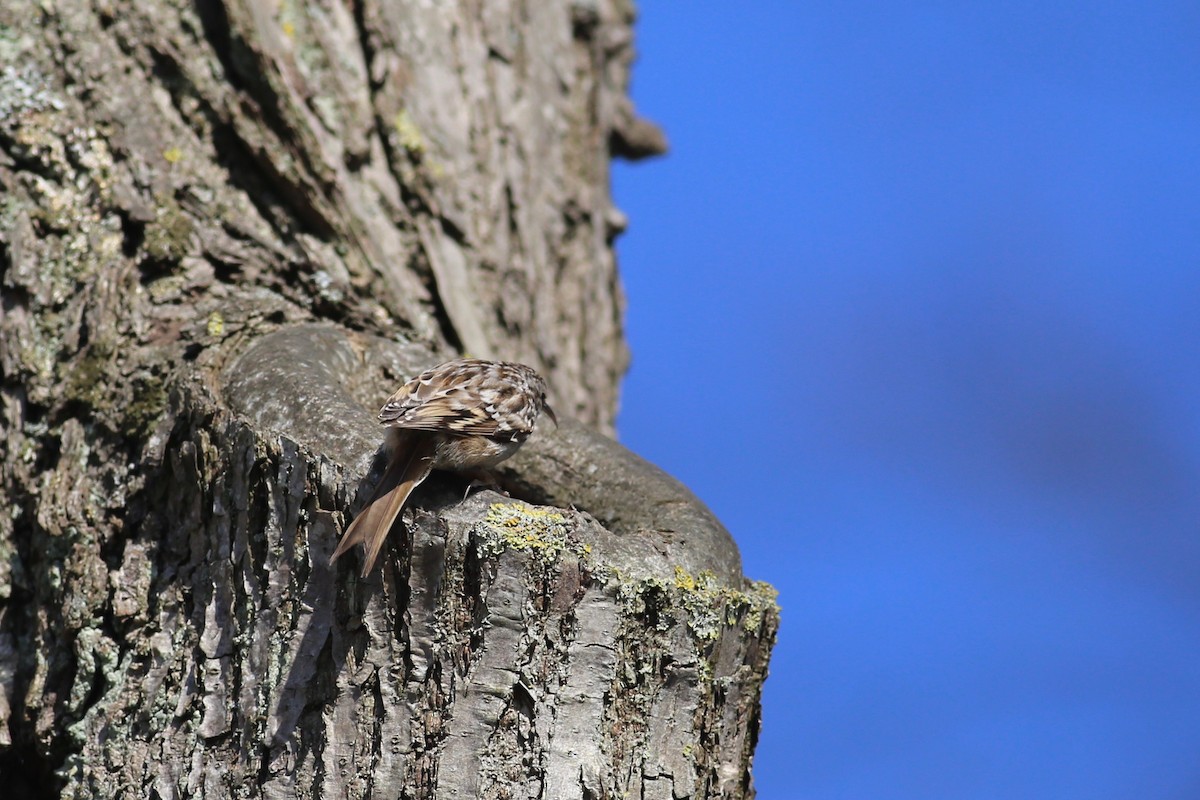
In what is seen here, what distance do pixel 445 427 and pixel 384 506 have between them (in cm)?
26

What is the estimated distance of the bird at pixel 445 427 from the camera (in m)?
2.50

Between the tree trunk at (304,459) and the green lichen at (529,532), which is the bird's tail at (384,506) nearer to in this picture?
the tree trunk at (304,459)

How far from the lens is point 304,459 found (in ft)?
8.87

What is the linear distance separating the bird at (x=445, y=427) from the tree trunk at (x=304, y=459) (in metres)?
0.07

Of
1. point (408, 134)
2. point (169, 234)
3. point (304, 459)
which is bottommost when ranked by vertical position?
point (304, 459)

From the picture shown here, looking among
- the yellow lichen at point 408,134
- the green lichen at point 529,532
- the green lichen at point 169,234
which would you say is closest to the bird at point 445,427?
the green lichen at point 529,532

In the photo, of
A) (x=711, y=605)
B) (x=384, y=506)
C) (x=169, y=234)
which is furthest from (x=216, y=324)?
(x=711, y=605)

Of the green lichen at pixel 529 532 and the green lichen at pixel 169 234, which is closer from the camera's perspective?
the green lichen at pixel 529 532

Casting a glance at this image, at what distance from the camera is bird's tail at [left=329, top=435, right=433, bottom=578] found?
2.47 m

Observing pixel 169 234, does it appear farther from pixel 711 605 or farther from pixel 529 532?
pixel 711 605

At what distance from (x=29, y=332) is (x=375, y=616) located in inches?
59.2

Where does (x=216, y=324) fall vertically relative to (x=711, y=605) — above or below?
above

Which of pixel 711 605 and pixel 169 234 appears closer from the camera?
pixel 711 605

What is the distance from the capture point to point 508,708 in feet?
8.04
